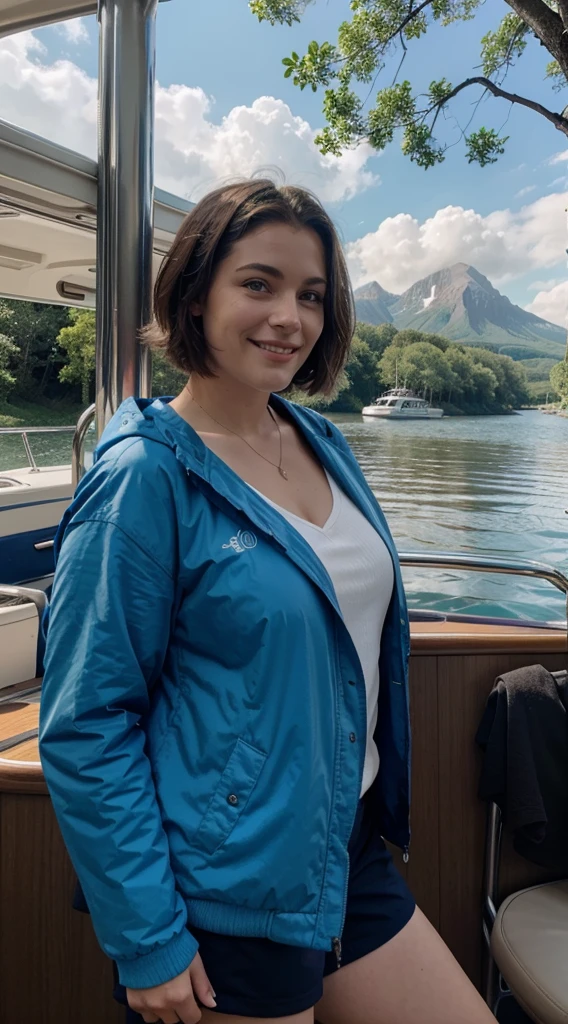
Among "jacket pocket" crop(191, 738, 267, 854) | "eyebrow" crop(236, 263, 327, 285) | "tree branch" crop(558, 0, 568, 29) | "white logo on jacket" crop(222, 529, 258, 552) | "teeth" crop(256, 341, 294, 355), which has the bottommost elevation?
"jacket pocket" crop(191, 738, 267, 854)

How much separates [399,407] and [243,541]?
75.9 ft

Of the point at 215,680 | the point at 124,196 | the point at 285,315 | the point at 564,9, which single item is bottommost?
the point at 215,680

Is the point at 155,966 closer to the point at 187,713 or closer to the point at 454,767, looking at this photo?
the point at 187,713

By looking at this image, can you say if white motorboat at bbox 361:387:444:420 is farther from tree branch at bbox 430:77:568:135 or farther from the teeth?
the teeth

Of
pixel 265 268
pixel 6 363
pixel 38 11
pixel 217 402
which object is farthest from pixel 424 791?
pixel 6 363

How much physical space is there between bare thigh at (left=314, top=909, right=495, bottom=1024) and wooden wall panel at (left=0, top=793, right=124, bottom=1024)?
441 mm

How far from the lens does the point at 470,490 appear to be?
20969 millimetres

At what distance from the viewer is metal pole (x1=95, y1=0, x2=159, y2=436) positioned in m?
1.38

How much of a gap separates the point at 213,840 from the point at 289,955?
160 mm

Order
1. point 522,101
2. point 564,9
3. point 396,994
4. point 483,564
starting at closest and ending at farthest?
point 396,994
point 483,564
point 564,9
point 522,101

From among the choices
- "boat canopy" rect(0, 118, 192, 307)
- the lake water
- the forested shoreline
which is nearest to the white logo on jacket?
"boat canopy" rect(0, 118, 192, 307)

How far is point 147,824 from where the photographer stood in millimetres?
688

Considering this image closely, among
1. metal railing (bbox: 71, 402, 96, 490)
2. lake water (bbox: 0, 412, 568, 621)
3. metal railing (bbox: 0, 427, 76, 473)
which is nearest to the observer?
metal railing (bbox: 71, 402, 96, 490)

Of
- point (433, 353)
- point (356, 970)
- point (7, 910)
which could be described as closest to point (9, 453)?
point (7, 910)
